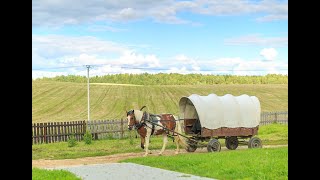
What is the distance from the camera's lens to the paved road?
1130 cm

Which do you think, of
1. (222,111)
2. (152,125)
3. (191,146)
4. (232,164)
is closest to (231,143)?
(191,146)

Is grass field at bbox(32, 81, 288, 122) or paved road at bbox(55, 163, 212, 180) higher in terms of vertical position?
grass field at bbox(32, 81, 288, 122)

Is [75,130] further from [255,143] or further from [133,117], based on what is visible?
[255,143]

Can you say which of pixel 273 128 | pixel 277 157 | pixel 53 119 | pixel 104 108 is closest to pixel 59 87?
pixel 104 108

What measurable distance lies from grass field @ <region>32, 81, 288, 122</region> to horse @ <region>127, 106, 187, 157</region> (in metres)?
21.8

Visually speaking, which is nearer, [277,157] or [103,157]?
[277,157]

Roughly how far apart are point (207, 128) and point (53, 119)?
2393 centimetres

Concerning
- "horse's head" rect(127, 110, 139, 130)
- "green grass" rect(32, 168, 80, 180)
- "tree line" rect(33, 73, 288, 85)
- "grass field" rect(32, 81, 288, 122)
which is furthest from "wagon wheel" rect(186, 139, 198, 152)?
"tree line" rect(33, 73, 288, 85)

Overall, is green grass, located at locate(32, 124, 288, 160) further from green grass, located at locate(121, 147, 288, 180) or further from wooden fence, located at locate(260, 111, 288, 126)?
wooden fence, located at locate(260, 111, 288, 126)

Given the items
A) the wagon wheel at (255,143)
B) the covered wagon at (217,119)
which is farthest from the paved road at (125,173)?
the wagon wheel at (255,143)

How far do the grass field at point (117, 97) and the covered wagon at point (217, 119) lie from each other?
21.5 metres

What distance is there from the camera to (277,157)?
555 inches
